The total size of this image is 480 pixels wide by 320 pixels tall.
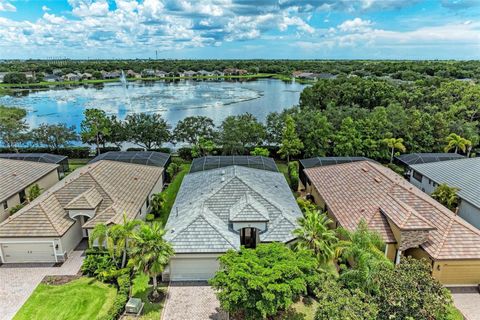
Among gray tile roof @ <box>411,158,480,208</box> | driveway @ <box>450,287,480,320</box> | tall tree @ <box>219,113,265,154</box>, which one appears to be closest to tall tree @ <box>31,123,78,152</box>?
tall tree @ <box>219,113,265,154</box>

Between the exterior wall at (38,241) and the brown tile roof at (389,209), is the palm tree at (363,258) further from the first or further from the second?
the exterior wall at (38,241)

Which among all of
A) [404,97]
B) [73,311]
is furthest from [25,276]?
[404,97]

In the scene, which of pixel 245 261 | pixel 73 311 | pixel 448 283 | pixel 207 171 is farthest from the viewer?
pixel 207 171

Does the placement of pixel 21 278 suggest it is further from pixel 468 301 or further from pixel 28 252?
pixel 468 301

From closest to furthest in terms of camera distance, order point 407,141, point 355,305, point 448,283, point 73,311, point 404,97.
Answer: point 355,305
point 73,311
point 448,283
point 407,141
point 404,97

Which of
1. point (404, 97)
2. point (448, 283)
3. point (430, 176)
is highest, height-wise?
point (404, 97)

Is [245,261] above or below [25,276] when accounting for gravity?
above

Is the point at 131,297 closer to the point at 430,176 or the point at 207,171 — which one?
the point at 207,171
